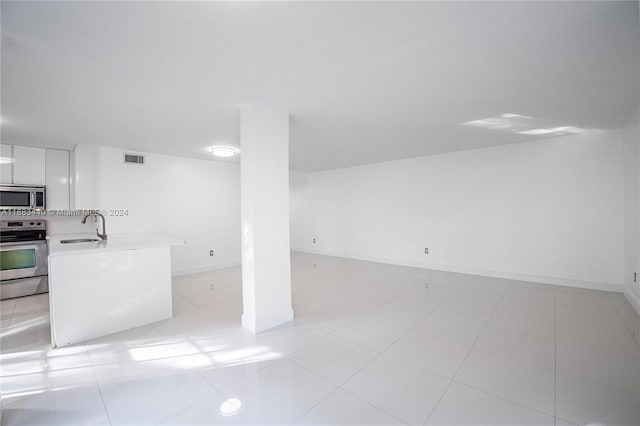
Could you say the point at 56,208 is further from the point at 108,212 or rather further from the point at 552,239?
the point at 552,239

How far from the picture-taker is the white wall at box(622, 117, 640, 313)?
124 inches

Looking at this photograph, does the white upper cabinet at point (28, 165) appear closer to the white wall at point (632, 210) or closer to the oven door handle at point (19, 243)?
the oven door handle at point (19, 243)

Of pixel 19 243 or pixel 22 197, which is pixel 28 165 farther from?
pixel 19 243

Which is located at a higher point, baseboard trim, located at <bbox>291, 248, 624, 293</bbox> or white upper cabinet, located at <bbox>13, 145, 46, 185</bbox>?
white upper cabinet, located at <bbox>13, 145, 46, 185</bbox>

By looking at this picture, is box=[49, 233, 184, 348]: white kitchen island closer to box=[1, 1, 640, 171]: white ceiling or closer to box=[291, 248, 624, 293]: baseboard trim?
box=[1, 1, 640, 171]: white ceiling

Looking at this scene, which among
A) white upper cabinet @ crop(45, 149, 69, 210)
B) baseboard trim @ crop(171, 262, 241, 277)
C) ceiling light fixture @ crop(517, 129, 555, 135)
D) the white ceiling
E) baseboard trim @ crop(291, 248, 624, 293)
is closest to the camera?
the white ceiling

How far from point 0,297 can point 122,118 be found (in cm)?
325

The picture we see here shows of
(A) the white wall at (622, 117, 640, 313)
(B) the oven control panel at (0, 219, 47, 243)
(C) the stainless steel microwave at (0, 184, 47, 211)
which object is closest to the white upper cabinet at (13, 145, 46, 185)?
(C) the stainless steel microwave at (0, 184, 47, 211)

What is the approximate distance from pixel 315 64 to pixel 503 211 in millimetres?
4333

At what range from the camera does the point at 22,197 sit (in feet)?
12.7

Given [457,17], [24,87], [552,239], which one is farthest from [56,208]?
[552,239]

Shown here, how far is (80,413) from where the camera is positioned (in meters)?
1.61

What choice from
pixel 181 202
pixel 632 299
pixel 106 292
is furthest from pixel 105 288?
pixel 632 299

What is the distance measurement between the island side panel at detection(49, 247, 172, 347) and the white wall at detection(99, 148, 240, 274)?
2.05 metres
